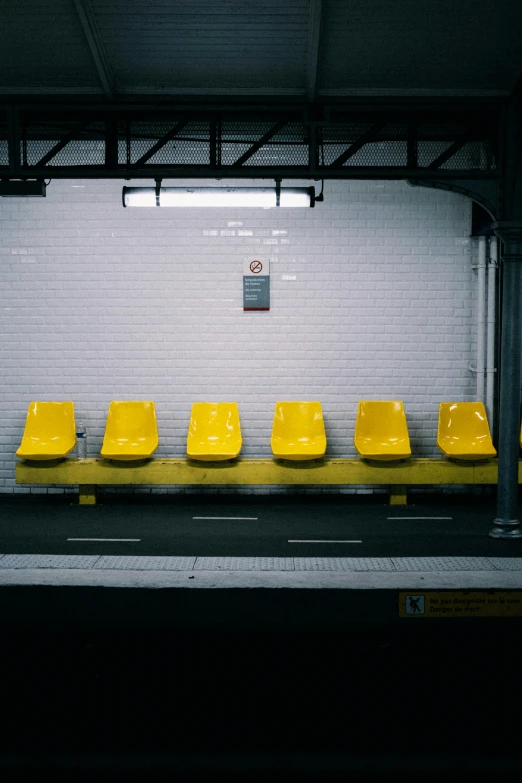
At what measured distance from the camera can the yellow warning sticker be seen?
2508 millimetres

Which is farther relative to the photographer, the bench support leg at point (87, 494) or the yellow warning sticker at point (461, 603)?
the bench support leg at point (87, 494)

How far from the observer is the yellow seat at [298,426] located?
728 cm

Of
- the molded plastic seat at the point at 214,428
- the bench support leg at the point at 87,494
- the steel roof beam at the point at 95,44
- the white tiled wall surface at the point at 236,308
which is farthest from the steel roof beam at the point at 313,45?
the bench support leg at the point at 87,494

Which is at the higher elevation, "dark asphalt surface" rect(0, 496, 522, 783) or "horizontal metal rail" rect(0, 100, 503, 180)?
"horizontal metal rail" rect(0, 100, 503, 180)

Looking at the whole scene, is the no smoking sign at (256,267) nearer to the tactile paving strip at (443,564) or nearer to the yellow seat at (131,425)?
the yellow seat at (131,425)

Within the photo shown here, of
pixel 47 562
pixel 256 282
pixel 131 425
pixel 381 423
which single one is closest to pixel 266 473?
pixel 381 423

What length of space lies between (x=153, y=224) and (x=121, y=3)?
2937 millimetres

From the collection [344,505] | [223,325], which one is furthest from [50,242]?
[344,505]

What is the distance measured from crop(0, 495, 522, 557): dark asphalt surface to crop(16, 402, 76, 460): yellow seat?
60 centimetres

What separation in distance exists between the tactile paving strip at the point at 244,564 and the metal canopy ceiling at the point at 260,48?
3.49 meters

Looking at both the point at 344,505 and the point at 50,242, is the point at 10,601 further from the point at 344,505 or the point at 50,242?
the point at 50,242

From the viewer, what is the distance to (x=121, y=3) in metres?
4.50

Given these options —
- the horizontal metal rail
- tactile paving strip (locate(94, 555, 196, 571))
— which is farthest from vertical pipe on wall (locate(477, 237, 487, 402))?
tactile paving strip (locate(94, 555, 196, 571))

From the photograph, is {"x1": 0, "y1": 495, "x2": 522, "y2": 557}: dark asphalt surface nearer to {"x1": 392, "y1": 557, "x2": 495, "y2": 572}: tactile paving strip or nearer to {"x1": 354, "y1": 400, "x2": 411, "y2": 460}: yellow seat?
{"x1": 354, "y1": 400, "x2": 411, "y2": 460}: yellow seat
